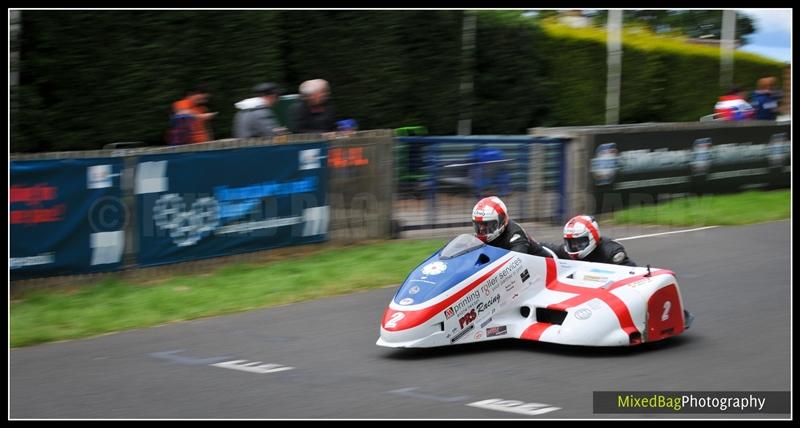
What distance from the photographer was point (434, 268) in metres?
8.81

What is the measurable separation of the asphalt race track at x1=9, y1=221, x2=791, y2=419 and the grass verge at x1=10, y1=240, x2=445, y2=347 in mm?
363

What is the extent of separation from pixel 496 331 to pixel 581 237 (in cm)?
128

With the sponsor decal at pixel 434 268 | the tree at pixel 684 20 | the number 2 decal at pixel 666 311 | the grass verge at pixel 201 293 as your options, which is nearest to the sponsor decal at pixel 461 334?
the sponsor decal at pixel 434 268

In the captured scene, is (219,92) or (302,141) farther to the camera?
(219,92)

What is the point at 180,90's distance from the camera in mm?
15164

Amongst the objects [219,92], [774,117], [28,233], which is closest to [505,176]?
[219,92]

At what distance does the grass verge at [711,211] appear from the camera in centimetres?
1645

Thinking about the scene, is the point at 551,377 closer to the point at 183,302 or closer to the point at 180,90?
the point at 183,302

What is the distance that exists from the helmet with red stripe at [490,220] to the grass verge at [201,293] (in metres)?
2.72

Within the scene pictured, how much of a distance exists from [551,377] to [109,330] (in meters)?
4.27

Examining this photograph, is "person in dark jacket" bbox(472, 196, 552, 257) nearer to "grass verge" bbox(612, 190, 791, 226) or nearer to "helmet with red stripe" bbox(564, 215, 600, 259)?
"helmet with red stripe" bbox(564, 215, 600, 259)

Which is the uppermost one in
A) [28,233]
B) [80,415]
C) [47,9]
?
[47,9]

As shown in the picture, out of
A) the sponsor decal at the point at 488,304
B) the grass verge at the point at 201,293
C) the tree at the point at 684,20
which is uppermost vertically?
the tree at the point at 684,20

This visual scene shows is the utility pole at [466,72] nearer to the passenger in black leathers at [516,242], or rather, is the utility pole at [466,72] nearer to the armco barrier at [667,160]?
the armco barrier at [667,160]
